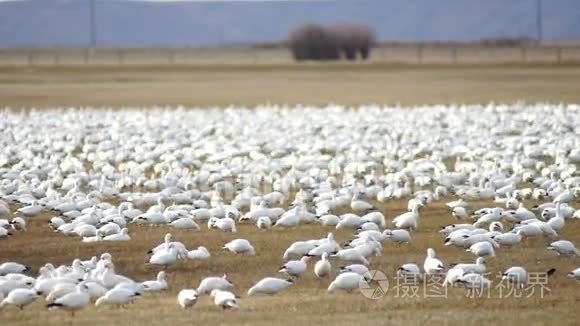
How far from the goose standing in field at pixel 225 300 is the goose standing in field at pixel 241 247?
2.77 metres

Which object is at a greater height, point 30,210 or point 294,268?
point 30,210

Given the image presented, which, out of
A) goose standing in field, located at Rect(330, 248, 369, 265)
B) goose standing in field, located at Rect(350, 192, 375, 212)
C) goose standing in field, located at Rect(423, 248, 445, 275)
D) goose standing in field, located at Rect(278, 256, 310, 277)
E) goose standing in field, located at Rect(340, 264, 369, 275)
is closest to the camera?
goose standing in field, located at Rect(340, 264, 369, 275)

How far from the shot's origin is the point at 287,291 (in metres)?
13.3

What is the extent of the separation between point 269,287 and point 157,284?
111cm

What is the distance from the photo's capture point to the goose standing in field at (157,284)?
1312 centimetres

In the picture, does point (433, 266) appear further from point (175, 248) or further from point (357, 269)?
point (175, 248)

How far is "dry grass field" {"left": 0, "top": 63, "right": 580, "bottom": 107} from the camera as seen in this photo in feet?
165

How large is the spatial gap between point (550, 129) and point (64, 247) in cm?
1801

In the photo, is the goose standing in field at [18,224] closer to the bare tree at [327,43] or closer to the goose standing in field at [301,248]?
the goose standing in field at [301,248]

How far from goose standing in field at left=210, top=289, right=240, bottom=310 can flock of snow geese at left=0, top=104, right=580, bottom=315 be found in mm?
28

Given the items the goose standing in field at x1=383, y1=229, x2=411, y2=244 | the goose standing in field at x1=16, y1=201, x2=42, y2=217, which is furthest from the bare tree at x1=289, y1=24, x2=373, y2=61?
the goose standing in field at x1=383, y1=229, x2=411, y2=244

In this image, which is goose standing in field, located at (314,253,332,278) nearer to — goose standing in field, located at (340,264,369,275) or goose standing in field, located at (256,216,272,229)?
goose standing in field, located at (340,264,369,275)

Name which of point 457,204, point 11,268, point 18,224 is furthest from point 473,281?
point 18,224

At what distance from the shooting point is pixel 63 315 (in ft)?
40.1
